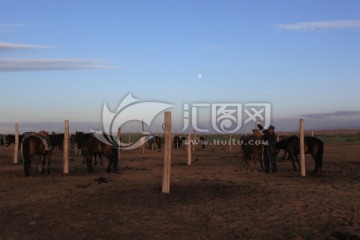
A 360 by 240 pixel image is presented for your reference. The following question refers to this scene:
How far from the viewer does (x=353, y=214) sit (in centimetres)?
877

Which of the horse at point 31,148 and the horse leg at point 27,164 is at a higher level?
the horse at point 31,148

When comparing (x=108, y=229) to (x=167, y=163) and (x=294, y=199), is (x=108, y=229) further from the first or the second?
(x=294, y=199)

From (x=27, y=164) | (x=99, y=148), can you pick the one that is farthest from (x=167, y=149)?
(x=27, y=164)

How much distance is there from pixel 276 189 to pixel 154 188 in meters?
3.75

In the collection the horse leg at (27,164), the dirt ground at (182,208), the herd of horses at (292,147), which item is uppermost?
the herd of horses at (292,147)

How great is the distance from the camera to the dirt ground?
7617 mm

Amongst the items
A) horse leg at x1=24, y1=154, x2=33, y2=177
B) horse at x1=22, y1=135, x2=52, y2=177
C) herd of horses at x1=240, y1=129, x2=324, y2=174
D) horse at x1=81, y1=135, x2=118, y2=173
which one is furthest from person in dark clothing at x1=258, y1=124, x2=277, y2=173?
horse leg at x1=24, y1=154, x2=33, y2=177

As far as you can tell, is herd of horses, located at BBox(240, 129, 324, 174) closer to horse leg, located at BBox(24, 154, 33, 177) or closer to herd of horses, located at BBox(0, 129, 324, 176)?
herd of horses, located at BBox(0, 129, 324, 176)

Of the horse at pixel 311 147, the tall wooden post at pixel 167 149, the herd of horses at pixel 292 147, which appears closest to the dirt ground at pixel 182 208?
the tall wooden post at pixel 167 149

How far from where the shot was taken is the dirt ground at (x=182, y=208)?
7617 millimetres

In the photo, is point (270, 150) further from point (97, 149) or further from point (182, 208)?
point (182, 208)

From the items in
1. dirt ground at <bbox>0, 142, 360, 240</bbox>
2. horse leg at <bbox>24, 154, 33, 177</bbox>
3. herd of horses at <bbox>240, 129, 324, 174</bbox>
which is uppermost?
herd of horses at <bbox>240, 129, 324, 174</bbox>

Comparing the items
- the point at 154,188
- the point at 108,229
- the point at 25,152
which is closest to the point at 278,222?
the point at 108,229

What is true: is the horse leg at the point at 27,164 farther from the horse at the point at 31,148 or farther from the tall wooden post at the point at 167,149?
the tall wooden post at the point at 167,149
